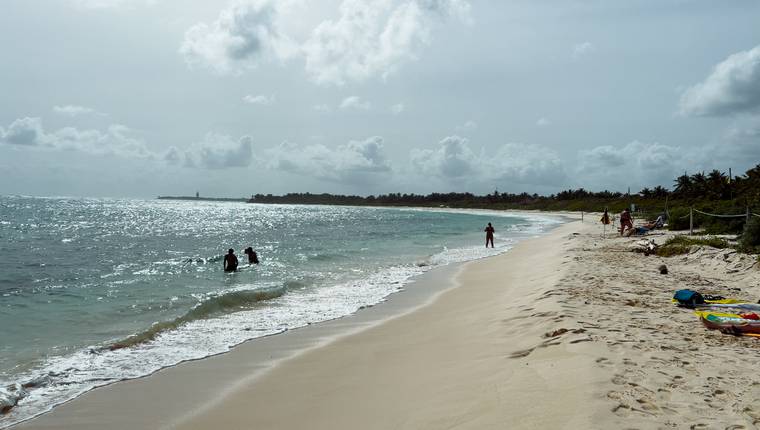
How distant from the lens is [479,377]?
578 cm

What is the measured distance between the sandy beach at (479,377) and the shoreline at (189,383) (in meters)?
0.03

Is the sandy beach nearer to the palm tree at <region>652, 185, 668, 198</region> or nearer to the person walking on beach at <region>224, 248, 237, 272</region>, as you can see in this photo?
the person walking on beach at <region>224, 248, 237, 272</region>

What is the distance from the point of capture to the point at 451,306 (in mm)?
11914

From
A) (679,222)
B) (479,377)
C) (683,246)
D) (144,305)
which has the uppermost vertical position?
(679,222)

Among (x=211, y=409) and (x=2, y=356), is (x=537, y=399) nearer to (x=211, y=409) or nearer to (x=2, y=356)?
(x=211, y=409)

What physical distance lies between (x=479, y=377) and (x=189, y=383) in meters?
3.99

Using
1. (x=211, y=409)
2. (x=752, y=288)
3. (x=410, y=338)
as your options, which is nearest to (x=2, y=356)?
→ (x=211, y=409)

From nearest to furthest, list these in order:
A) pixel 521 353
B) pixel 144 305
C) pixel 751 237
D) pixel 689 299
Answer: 1. pixel 521 353
2. pixel 689 299
3. pixel 144 305
4. pixel 751 237

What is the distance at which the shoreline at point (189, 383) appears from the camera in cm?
564

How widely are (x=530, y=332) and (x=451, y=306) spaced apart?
173 inches

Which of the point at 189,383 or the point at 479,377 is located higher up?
the point at 479,377

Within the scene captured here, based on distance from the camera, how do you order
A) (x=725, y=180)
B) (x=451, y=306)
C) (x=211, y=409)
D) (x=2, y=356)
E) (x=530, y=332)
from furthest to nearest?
(x=725, y=180)
(x=451, y=306)
(x=2, y=356)
(x=530, y=332)
(x=211, y=409)

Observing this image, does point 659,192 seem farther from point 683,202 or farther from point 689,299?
point 689,299

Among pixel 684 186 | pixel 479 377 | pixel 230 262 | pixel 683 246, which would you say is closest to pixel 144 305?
pixel 230 262
